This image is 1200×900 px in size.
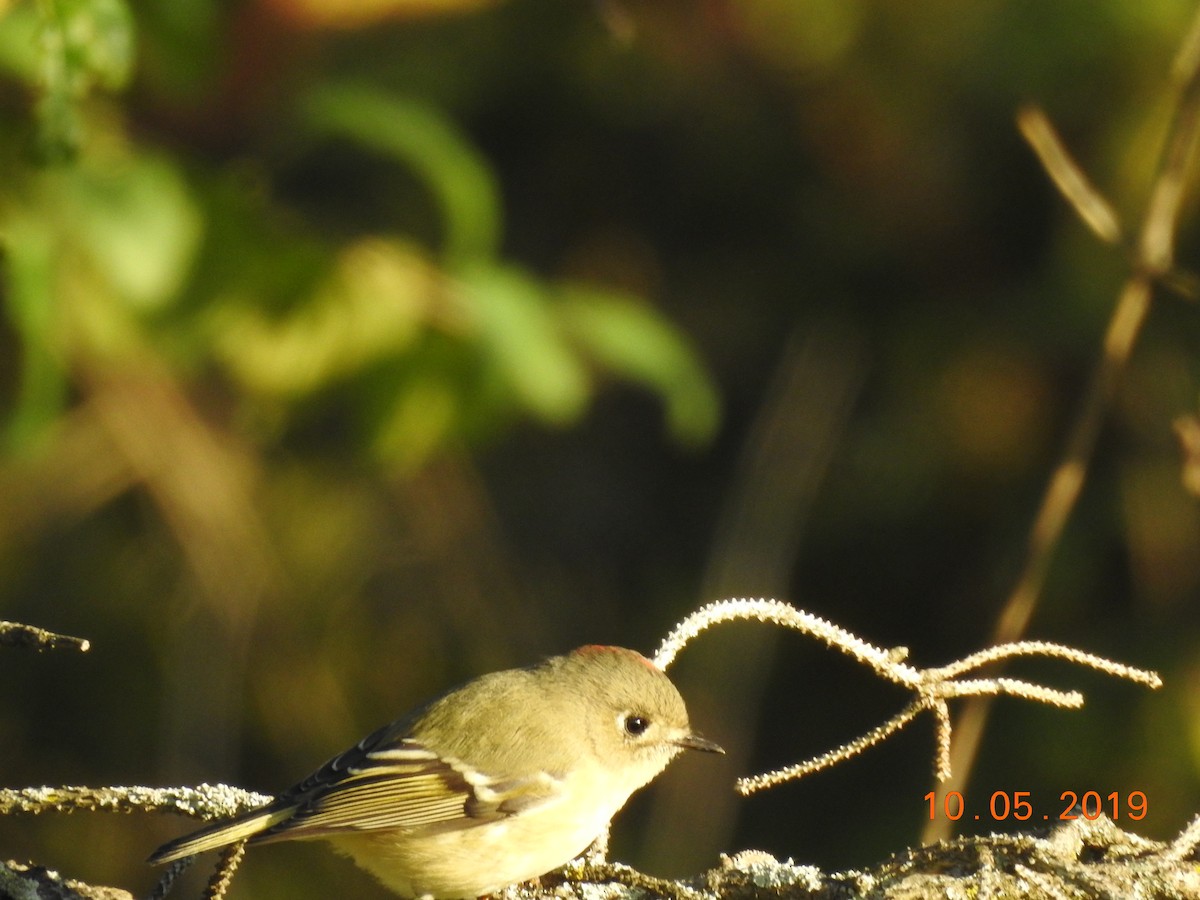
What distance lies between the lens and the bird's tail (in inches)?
72.2

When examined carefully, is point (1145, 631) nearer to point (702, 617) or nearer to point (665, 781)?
point (665, 781)

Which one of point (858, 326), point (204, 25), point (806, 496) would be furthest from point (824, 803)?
point (204, 25)

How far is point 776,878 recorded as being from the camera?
1.66 meters

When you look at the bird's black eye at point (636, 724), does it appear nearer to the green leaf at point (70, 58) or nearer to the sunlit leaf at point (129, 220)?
the sunlit leaf at point (129, 220)

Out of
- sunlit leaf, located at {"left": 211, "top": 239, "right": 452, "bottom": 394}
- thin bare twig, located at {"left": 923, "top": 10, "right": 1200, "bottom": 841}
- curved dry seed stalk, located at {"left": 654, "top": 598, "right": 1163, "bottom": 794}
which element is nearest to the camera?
curved dry seed stalk, located at {"left": 654, "top": 598, "right": 1163, "bottom": 794}

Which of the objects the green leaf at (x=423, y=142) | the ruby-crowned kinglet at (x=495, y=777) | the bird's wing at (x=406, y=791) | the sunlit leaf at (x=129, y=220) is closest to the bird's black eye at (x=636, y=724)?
the ruby-crowned kinglet at (x=495, y=777)

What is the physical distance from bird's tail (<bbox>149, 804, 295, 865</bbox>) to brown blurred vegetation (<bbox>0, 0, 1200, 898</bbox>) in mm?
1601

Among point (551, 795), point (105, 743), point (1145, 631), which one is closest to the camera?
point (551, 795)

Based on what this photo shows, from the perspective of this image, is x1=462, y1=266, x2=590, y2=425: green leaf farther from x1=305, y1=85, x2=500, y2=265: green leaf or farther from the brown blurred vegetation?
the brown blurred vegetation

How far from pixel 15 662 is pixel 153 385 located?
1.38 meters

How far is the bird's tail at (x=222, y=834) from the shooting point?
1.83 m

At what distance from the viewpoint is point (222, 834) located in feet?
6.27

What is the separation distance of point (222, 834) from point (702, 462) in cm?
355

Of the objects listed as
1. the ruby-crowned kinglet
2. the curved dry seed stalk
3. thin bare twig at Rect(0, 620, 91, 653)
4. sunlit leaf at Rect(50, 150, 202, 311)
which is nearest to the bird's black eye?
the ruby-crowned kinglet
